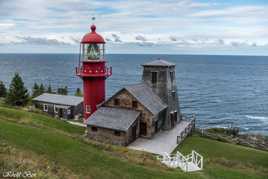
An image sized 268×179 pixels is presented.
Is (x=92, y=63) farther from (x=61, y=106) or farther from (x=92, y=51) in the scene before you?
(x=61, y=106)

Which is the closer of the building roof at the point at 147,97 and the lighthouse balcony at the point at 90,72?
the building roof at the point at 147,97

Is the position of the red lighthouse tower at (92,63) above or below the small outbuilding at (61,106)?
above

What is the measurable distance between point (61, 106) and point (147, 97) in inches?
536

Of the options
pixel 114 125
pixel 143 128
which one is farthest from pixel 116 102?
pixel 143 128

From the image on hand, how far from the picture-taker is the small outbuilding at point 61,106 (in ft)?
112

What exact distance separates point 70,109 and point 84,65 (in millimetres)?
10244

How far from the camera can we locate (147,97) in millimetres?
26078

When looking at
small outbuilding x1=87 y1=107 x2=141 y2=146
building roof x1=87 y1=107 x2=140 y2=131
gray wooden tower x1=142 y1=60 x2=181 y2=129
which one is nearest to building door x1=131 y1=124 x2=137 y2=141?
small outbuilding x1=87 y1=107 x2=141 y2=146

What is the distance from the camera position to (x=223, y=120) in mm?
45062

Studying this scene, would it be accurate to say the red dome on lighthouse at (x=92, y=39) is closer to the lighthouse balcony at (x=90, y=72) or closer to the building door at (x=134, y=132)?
the lighthouse balcony at (x=90, y=72)

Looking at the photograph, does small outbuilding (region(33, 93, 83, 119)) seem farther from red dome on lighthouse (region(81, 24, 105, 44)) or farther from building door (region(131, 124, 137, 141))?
building door (region(131, 124, 137, 141))

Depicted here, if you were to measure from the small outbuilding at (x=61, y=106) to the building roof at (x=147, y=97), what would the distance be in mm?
11169

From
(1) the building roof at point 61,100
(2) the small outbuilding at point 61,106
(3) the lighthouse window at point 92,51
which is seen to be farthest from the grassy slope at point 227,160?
(1) the building roof at point 61,100

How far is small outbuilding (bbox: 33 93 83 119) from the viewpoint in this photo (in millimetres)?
34094
